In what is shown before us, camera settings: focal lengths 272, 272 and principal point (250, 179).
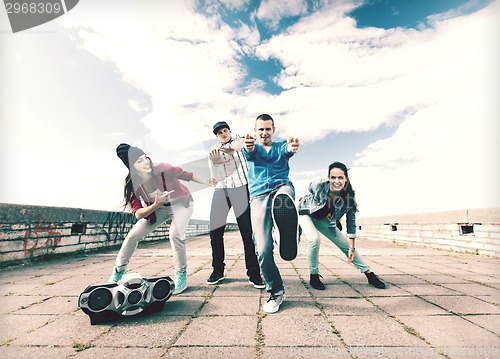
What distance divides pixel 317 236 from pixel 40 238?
521cm

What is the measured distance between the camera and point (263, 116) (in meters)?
2.66

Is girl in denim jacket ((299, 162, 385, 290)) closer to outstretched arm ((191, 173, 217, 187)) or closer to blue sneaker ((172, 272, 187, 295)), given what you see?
outstretched arm ((191, 173, 217, 187))

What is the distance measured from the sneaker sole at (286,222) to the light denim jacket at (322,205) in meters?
1.09

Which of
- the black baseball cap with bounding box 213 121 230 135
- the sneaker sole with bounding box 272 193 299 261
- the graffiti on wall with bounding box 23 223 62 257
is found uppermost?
the black baseball cap with bounding box 213 121 230 135

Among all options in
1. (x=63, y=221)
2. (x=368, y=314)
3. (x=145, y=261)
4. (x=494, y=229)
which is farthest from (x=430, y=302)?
(x=63, y=221)

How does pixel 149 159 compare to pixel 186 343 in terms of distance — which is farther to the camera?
pixel 149 159

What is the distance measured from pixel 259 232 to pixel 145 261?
3633 mm

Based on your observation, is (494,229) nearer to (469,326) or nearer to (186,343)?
(469,326)

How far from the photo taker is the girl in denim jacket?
10.7ft

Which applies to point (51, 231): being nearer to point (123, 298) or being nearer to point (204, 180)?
point (204, 180)

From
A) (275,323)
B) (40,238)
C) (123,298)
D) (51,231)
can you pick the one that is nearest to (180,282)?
(123,298)

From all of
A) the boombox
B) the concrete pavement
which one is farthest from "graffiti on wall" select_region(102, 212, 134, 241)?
the boombox

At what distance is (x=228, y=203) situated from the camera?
3.32m

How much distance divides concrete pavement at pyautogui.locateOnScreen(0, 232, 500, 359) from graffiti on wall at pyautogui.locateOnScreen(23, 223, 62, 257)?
1.72 m
